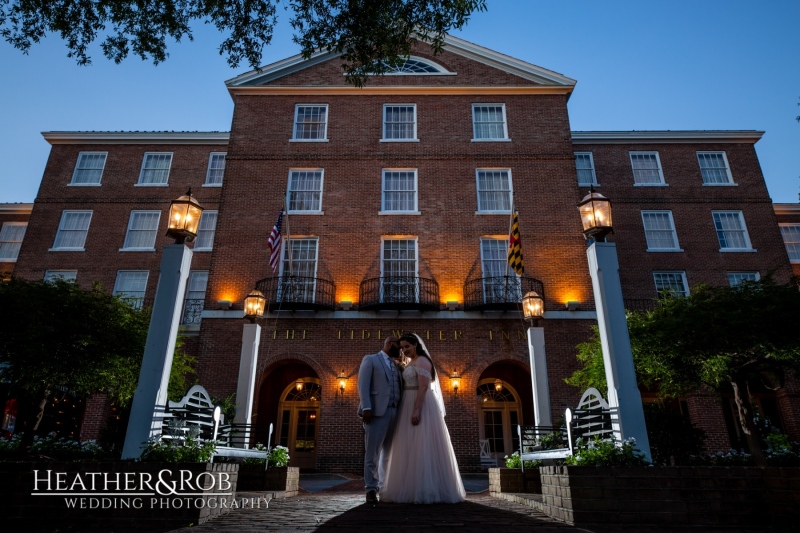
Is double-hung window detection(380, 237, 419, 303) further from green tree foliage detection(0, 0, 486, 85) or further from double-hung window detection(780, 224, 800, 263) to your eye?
double-hung window detection(780, 224, 800, 263)

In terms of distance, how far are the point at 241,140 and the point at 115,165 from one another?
847 centimetres

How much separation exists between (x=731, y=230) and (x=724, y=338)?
15153 millimetres

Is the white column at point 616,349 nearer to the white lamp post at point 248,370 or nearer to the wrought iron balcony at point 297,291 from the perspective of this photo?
the white lamp post at point 248,370

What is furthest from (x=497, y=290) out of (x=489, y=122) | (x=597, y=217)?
(x=597, y=217)

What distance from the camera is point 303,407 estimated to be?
63.6 ft

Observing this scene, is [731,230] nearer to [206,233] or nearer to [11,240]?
[206,233]

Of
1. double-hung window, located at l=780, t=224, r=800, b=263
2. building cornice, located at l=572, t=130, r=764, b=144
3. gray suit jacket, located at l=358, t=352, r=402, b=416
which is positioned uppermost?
building cornice, located at l=572, t=130, r=764, b=144

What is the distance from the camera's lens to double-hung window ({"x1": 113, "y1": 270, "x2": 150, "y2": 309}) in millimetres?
21953

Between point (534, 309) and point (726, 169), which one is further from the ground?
point (726, 169)

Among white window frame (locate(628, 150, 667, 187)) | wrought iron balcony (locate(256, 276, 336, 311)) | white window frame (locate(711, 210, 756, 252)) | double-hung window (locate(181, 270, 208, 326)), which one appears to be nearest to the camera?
wrought iron balcony (locate(256, 276, 336, 311))

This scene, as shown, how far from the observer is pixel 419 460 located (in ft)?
19.5

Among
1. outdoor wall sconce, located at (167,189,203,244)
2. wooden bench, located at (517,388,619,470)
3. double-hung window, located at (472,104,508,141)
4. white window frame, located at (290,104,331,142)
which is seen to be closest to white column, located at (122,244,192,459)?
outdoor wall sconce, located at (167,189,203,244)

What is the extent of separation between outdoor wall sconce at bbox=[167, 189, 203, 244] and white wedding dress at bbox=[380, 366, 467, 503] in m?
3.72

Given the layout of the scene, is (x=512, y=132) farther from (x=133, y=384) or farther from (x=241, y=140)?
(x=133, y=384)
